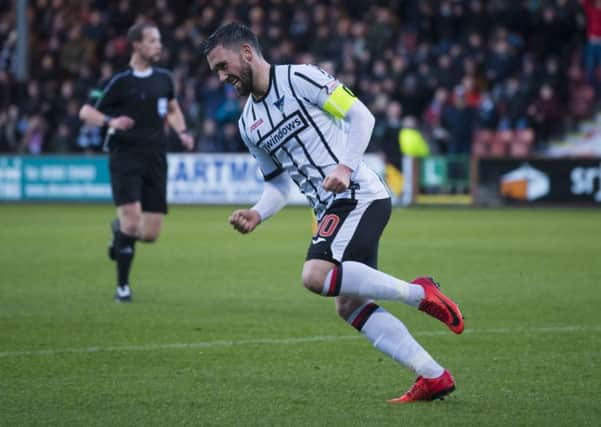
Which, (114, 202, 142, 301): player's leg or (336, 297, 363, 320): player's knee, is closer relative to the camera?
(336, 297, 363, 320): player's knee

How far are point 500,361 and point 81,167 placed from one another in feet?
64.5

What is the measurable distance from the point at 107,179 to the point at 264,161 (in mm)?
19505

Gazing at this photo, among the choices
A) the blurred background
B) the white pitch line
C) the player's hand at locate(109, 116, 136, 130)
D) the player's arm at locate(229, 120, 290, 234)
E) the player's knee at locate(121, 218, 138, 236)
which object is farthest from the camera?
the blurred background

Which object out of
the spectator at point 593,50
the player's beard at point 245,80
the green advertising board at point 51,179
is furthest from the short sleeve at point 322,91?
the green advertising board at point 51,179

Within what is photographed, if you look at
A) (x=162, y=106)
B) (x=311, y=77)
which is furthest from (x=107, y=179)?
(x=311, y=77)

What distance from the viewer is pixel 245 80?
6.08 m

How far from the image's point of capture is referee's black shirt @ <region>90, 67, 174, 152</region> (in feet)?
34.9

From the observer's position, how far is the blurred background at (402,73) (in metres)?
24.6

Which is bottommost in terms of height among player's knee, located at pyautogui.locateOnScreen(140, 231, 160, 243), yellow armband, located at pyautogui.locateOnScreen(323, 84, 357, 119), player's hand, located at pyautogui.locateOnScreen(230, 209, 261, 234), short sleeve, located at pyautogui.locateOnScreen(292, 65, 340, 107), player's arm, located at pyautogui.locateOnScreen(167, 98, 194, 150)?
player's knee, located at pyautogui.locateOnScreen(140, 231, 160, 243)

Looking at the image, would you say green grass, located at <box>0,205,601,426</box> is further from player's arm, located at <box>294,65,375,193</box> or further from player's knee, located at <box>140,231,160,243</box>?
player's arm, located at <box>294,65,375,193</box>

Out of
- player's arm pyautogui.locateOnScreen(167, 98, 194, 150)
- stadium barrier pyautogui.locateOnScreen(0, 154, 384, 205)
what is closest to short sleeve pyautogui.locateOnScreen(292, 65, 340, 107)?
player's arm pyautogui.locateOnScreen(167, 98, 194, 150)

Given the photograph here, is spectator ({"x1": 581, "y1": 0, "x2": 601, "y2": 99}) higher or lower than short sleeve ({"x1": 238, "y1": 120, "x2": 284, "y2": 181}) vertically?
higher

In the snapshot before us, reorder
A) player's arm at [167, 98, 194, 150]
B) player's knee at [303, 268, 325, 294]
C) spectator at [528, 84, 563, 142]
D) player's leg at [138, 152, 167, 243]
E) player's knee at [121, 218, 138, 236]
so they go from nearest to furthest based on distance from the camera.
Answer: player's knee at [303, 268, 325, 294] → player's knee at [121, 218, 138, 236] → player's leg at [138, 152, 167, 243] → player's arm at [167, 98, 194, 150] → spectator at [528, 84, 563, 142]

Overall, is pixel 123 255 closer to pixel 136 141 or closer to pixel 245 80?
pixel 136 141
